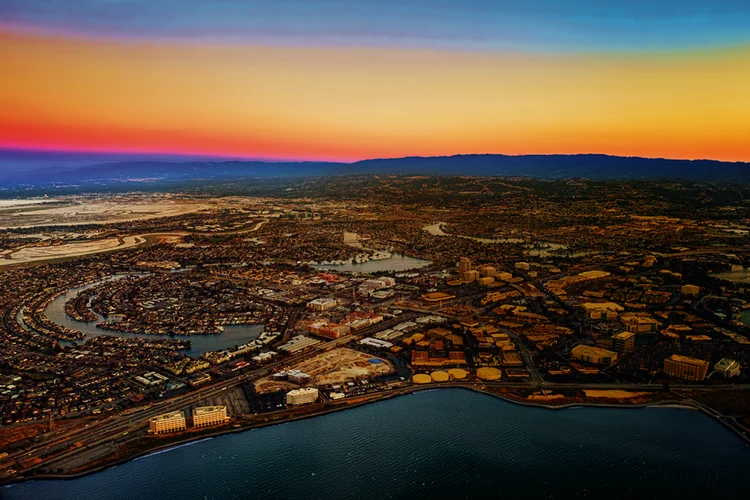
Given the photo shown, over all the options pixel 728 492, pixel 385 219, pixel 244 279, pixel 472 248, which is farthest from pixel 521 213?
pixel 728 492

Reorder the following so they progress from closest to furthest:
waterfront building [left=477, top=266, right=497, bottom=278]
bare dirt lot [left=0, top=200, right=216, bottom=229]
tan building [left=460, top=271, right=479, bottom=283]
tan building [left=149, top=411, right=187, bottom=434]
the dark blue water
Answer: the dark blue water, tan building [left=149, top=411, right=187, bottom=434], tan building [left=460, top=271, right=479, bottom=283], waterfront building [left=477, top=266, right=497, bottom=278], bare dirt lot [left=0, top=200, right=216, bottom=229]

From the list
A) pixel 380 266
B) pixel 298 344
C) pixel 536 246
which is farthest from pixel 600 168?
pixel 298 344

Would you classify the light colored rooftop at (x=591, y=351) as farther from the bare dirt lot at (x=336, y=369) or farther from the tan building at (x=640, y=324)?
the bare dirt lot at (x=336, y=369)

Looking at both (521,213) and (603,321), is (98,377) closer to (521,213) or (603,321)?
(603,321)

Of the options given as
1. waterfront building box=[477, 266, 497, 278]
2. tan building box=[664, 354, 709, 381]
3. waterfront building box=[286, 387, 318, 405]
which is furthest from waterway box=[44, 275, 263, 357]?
tan building box=[664, 354, 709, 381]

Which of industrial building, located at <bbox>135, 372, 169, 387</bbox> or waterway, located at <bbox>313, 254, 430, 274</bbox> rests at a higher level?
waterway, located at <bbox>313, 254, 430, 274</bbox>

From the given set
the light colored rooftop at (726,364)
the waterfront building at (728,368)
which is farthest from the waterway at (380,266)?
the waterfront building at (728,368)

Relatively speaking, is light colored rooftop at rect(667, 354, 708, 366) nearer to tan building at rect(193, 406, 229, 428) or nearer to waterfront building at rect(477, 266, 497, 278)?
tan building at rect(193, 406, 229, 428)
